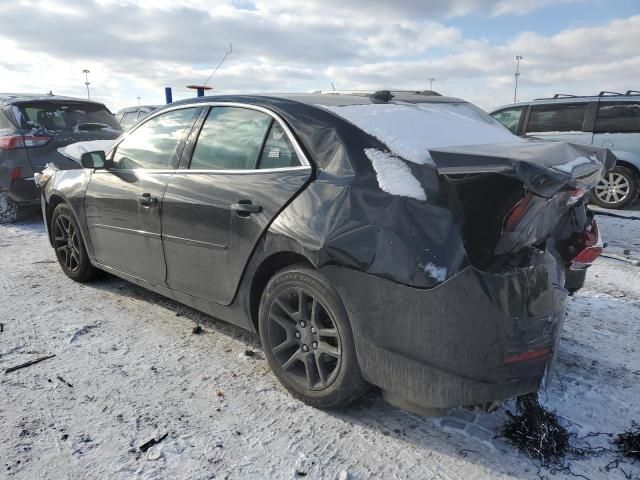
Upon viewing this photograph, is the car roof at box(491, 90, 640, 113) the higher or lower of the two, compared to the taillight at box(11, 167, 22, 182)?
higher

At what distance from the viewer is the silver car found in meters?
8.30

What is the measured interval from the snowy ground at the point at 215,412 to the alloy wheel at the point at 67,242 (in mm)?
741

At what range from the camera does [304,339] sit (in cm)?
267

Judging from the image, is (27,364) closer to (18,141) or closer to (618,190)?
(18,141)

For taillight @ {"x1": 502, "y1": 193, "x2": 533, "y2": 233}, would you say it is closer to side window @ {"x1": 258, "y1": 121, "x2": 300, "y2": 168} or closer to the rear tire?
side window @ {"x1": 258, "y1": 121, "x2": 300, "y2": 168}

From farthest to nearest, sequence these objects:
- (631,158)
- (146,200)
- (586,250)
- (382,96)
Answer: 1. (631,158)
2. (146,200)
3. (382,96)
4. (586,250)

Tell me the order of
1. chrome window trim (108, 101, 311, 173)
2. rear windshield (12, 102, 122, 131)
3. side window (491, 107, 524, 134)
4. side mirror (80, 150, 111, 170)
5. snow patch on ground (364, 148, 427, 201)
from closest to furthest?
snow patch on ground (364, 148, 427, 201) < chrome window trim (108, 101, 311, 173) < side mirror (80, 150, 111, 170) < rear windshield (12, 102, 122, 131) < side window (491, 107, 524, 134)

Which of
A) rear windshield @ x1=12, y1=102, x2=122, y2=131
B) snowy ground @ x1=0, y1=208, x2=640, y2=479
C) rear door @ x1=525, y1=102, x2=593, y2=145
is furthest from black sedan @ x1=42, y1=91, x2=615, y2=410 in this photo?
rear door @ x1=525, y1=102, x2=593, y2=145

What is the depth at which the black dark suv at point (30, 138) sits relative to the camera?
662 cm

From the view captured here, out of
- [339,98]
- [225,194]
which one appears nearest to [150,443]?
[225,194]

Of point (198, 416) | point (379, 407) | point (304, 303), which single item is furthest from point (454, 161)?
point (198, 416)

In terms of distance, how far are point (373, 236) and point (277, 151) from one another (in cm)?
87

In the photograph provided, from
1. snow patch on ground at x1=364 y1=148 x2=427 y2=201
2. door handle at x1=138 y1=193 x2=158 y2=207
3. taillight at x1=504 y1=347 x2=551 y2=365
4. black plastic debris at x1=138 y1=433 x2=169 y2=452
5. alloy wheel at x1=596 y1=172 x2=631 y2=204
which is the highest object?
snow patch on ground at x1=364 y1=148 x2=427 y2=201

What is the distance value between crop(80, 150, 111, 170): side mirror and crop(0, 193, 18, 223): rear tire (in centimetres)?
396
